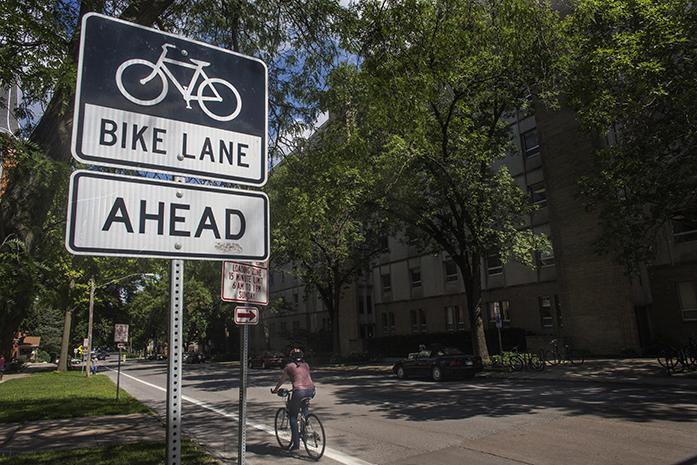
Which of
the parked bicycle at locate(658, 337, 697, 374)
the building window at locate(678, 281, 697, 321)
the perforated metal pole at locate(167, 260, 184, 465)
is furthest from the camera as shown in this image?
the building window at locate(678, 281, 697, 321)

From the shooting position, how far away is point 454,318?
3600cm

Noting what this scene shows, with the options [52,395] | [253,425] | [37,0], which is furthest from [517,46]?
[52,395]

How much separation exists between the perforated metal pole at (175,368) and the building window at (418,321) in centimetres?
3757

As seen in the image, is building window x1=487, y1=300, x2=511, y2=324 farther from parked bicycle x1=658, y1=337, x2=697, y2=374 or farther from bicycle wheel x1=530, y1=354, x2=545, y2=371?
parked bicycle x1=658, y1=337, x2=697, y2=374

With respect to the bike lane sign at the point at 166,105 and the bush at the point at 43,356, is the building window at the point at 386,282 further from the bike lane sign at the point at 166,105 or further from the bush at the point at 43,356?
the bush at the point at 43,356

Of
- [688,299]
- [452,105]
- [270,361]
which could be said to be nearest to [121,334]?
[452,105]

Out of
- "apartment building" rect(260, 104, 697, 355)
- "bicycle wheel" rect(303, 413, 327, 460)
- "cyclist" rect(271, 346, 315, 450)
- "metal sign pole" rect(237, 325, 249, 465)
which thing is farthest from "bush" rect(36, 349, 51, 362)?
"metal sign pole" rect(237, 325, 249, 465)

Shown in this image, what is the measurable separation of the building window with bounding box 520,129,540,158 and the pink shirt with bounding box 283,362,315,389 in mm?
26062

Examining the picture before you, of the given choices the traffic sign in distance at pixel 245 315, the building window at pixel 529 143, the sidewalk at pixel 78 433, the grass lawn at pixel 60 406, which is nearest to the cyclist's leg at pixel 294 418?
the sidewalk at pixel 78 433

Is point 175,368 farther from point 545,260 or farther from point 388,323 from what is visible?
Answer: point 388,323

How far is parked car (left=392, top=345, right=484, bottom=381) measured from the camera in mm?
19812

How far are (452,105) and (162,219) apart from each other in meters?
17.8

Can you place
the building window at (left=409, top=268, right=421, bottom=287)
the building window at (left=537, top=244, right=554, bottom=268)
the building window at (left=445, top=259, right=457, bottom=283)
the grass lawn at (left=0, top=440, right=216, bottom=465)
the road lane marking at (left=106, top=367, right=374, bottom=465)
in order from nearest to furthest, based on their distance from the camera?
the grass lawn at (left=0, top=440, right=216, bottom=465), the road lane marking at (left=106, top=367, right=374, bottom=465), the building window at (left=537, top=244, right=554, bottom=268), the building window at (left=445, top=259, right=457, bottom=283), the building window at (left=409, top=268, right=421, bottom=287)

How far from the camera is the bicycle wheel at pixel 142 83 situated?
2.22 meters
